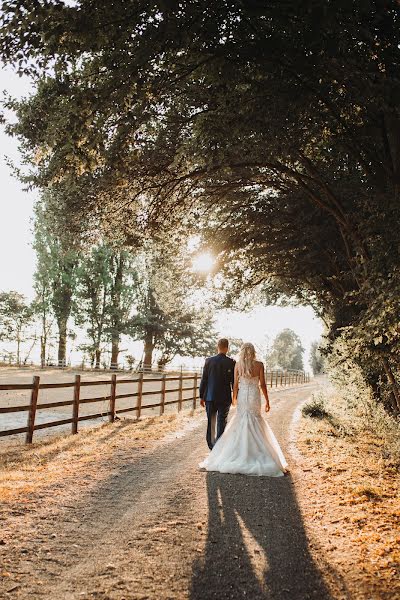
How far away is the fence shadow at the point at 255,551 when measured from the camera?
3.21 meters

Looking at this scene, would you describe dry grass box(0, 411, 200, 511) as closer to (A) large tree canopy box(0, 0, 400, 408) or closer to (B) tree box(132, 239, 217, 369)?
(A) large tree canopy box(0, 0, 400, 408)

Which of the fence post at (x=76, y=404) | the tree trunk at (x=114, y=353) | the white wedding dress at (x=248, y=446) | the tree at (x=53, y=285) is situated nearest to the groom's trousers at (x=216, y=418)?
the white wedding dress at (x=248, y=446)

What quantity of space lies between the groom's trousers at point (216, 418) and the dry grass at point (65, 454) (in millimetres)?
1736

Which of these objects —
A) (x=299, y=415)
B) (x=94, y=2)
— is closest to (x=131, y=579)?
(x=94, y=2)

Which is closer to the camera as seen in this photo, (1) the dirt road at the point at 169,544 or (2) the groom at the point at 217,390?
(1) the dirt road at the point at 169,544

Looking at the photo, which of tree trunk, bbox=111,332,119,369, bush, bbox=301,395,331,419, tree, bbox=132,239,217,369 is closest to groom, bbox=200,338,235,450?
bush, bbox=301,395,331,419

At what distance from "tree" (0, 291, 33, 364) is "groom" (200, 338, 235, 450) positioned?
Result: 1977 inches

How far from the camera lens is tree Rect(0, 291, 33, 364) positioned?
5419 centimetres

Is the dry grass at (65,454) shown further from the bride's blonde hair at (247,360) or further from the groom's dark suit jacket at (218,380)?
the bride's blonde hair at (247,360)

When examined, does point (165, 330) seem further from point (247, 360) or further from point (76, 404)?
point (247, 360)

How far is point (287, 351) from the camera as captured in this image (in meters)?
110

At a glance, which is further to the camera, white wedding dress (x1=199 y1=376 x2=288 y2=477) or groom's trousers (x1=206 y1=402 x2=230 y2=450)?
groom's trousers (x1=206 y1=402 x2=230 y2=450)

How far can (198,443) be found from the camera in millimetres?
9430

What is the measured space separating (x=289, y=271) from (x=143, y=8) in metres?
10.7
